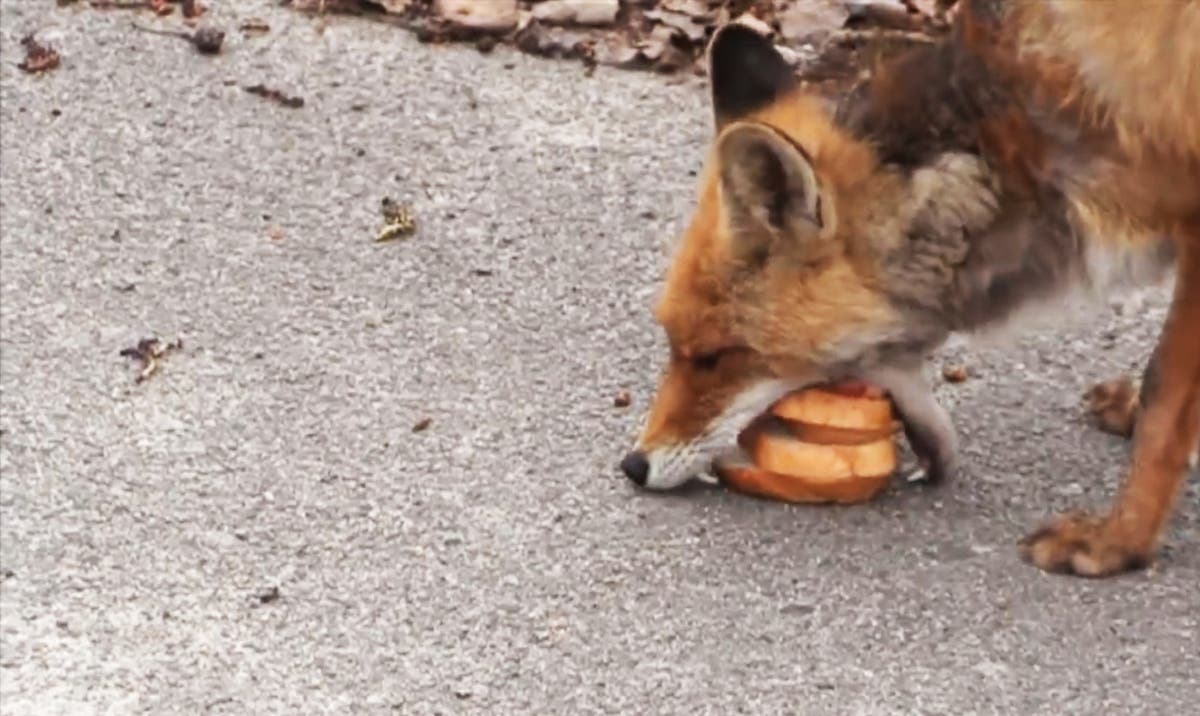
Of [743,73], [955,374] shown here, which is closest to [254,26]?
[743,73]

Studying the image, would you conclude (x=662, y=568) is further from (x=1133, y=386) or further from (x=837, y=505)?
(x=1133, y=386)

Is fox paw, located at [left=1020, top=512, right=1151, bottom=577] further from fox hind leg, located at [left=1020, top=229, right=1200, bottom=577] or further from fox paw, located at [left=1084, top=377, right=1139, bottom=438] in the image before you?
fox paw, located at [left=1084, top=377, right=1139, bottom=438]

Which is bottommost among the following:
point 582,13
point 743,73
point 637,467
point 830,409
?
point 637,467

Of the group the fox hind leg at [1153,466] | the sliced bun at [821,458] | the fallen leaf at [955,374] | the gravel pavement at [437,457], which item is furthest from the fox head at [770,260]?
the fallen leaf at [955,374]

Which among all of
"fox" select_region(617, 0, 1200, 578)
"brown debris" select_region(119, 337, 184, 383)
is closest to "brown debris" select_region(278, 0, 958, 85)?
"brown debris" select_region(119, 337, 184, 383)

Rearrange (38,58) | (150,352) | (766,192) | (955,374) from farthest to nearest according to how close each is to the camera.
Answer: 1. (38,58)
2. (150,352)
3. (955,374)
4. (766,192)

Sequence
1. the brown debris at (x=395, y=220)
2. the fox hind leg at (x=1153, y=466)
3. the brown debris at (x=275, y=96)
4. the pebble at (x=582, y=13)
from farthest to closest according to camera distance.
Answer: the pebble at (x=582, y=13)
the brown debris at (x=275, y=96)
the brown debris at (x=395, y=220)
the fox hind leg at (x=1153, y=466)

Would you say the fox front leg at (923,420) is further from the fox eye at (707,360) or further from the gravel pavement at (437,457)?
the fox eye at (707,360)

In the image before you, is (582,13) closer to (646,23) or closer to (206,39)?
(646,23)
